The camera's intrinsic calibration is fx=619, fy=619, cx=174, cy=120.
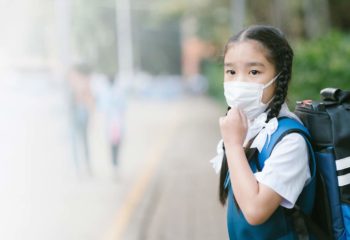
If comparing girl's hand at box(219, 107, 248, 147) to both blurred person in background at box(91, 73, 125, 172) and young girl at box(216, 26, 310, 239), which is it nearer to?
young girl at box(216, 26, 310, 239)

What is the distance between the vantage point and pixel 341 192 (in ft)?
6.26

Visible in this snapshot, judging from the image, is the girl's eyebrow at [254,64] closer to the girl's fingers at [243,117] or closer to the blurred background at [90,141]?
the girl's fingers at [243,117]

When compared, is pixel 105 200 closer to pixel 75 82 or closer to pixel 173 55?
pixel 75 82

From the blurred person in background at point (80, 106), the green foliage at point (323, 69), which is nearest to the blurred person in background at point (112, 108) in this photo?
the blurred person in background at point (80, 106)

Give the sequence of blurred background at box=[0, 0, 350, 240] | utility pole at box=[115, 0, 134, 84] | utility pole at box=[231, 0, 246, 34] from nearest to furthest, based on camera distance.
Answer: blurred background at box=[0, 0, 350, 240] → utility pole at box=[231, 0, 246, 34] → utility pole at box=[115, 0, 134, 84]

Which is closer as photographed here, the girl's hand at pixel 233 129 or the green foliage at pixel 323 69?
the girl's hand at pixel 233 129

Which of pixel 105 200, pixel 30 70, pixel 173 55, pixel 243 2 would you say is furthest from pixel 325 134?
pixel 173 55

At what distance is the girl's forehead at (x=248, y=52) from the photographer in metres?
2.01

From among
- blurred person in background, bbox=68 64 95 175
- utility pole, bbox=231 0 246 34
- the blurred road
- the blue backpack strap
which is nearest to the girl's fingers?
the blue backpack strap

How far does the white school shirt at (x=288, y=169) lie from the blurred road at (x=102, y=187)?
12.9 ft

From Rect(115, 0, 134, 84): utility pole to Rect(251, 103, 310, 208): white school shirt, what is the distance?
3577 cm

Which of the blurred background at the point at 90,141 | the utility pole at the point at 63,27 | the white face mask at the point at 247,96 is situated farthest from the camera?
the utility pole at the point at 63,27

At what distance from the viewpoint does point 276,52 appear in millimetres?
2027

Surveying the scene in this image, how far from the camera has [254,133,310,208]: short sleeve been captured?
6.10 feet
